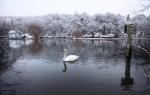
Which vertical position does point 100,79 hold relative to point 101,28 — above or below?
below

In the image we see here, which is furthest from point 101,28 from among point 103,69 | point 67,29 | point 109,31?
point 103,69

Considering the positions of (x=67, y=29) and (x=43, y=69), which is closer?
(x=43, y=69)

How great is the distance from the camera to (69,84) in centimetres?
1123

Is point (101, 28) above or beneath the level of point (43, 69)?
above

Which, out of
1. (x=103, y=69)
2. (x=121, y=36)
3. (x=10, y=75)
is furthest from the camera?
(x=121, y=36)

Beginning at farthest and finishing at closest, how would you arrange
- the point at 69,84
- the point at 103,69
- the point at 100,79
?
the point at 103,69 → the point at 100,79 → the point at 69,84

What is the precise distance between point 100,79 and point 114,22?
61.6 metres

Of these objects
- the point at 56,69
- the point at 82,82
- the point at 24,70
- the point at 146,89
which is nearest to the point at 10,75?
the point at 24,70

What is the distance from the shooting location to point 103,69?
14773 millimetres

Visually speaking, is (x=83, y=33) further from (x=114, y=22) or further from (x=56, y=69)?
(x=56, y=69)

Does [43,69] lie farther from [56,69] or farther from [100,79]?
[100,79]

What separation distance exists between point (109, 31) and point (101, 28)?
112 inches

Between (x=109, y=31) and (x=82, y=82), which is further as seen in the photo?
(x=109, y=31)

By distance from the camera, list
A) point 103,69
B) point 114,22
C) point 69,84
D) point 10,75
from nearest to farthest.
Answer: point 69,84 < point 10,75 < point 103,69 < point 114,22
